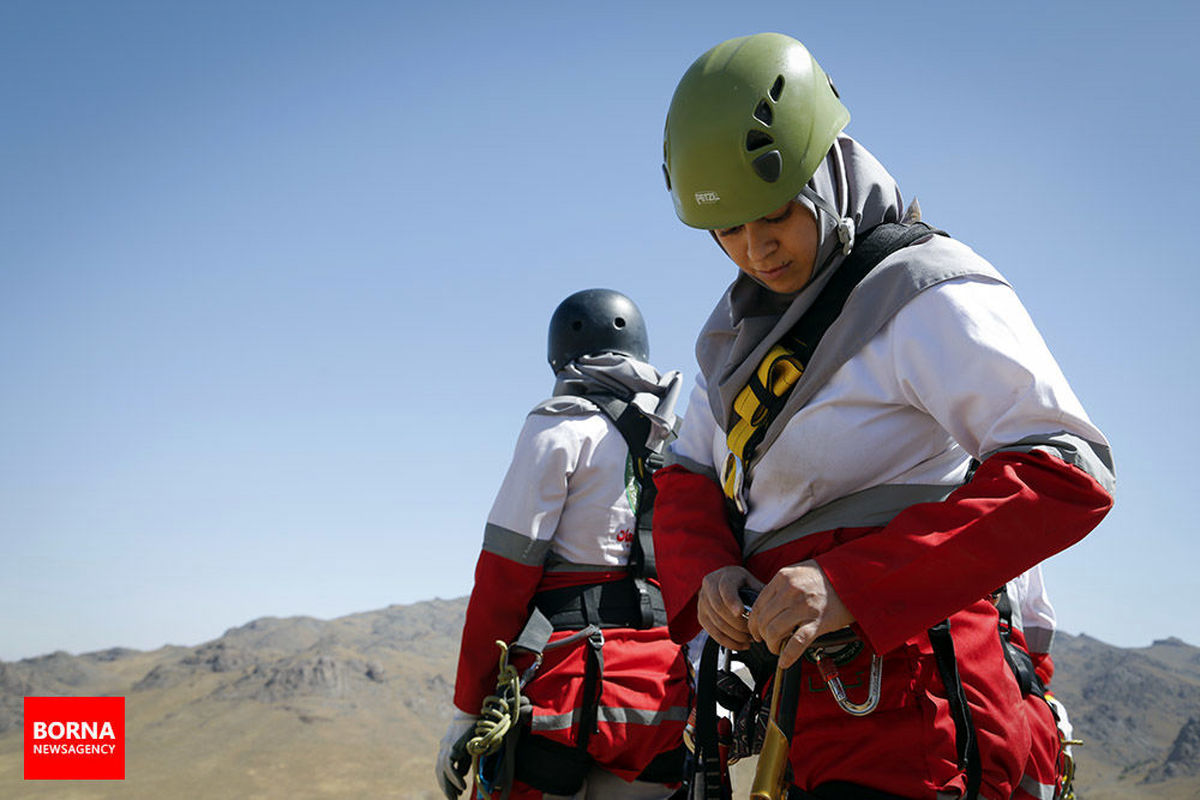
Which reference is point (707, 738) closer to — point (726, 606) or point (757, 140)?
point (726, 606)

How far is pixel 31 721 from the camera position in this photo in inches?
456

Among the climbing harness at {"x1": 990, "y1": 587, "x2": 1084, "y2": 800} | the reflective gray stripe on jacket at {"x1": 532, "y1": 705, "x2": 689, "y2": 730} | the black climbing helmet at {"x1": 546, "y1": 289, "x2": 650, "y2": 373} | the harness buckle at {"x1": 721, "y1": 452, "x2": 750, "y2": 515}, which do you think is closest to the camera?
the harness buckle at {"x1": 721, "y1": 452, "x2": 750, "y2": 515}

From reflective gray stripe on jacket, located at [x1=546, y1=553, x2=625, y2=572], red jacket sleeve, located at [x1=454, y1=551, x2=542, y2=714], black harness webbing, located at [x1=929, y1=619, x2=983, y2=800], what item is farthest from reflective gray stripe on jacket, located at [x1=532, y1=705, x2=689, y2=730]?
black harness webbing, located at [x1=929, y1=619, x2=983, y2=800]

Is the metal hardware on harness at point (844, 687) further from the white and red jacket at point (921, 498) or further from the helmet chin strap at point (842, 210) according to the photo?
the helmet chin strap at point (842, 210)

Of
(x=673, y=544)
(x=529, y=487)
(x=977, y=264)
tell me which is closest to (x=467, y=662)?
(x=529, y=487)

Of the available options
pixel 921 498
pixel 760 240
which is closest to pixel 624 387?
pixel 760 240

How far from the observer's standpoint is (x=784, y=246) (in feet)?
7.11

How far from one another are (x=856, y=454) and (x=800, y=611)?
413 mm

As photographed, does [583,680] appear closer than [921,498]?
No

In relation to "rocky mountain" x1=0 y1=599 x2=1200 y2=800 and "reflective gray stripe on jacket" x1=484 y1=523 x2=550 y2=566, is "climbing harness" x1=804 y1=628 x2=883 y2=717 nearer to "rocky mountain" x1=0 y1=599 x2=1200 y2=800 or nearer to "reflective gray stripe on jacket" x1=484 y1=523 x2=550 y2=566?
"reflective gray stripe on jacket" x1=484 y1=523 x2=550 y2=566

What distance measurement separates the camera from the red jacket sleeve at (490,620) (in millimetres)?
3873

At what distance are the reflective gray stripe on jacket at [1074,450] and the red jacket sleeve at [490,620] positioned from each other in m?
2.55

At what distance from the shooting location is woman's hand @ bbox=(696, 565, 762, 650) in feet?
6.43

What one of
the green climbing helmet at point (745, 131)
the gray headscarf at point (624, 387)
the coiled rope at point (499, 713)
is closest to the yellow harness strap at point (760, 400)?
the green climbing helmet at point (745, 131)
